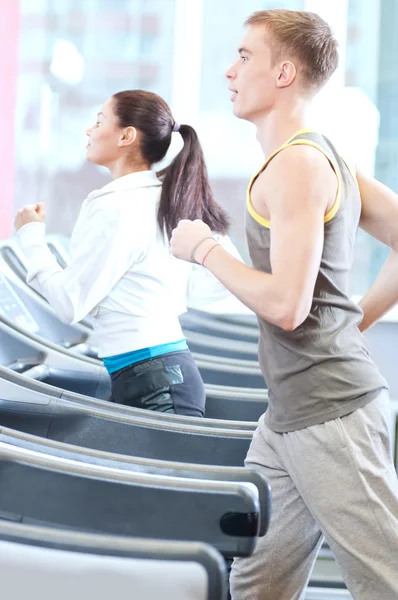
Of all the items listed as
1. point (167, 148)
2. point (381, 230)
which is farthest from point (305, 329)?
point (167, 148)

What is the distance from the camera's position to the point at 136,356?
7.23 ft

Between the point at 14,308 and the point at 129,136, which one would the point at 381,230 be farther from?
the point at 14,308

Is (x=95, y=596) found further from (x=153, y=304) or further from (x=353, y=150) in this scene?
(x=353, y=150)

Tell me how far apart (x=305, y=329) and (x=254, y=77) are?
457 millimetres

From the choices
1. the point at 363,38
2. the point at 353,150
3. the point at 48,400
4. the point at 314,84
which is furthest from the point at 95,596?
the point at 363,38

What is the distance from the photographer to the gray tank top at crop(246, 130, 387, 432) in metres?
1.43

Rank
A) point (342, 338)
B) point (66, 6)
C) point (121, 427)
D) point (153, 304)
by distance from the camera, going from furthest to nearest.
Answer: point (66, 6) < point (153, 304) < point (121, 427) < point (342, 338)

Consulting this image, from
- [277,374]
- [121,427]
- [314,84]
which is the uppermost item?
[314,84]

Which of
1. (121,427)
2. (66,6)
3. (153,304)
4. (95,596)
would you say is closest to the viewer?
(95,596)

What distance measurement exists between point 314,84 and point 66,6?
13.4ft

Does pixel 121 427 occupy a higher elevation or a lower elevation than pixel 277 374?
lower

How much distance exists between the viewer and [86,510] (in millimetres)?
1480

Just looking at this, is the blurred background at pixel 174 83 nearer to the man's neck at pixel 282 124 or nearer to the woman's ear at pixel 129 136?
the woman's ear at pixel 129 136

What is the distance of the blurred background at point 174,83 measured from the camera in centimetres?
493
